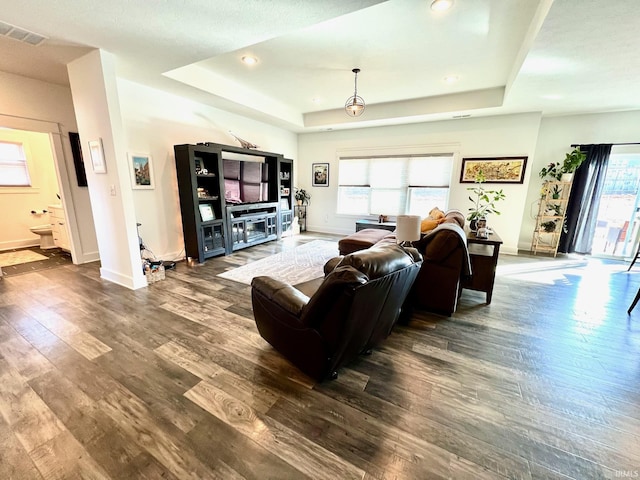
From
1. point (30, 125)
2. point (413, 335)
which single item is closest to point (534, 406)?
point (413, 335)

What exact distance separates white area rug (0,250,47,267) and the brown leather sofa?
605 cm

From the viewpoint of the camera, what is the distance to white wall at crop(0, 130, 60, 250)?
486 cm

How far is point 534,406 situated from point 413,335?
0.90 meters

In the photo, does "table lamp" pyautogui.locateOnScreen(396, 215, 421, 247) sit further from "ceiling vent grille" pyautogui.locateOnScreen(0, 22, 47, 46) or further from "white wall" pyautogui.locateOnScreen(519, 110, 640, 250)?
"white wall" pyautogui.locateOnScreen(519, 110, 640, 250)

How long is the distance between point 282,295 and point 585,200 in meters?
6.15

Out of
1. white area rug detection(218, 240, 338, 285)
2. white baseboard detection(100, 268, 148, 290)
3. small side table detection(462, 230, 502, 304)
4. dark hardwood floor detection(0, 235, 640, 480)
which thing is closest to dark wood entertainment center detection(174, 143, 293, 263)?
white area rug detection(218, 240, 338, 285)

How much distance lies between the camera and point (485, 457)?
4.18ft

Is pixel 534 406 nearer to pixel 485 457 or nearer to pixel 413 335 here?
pixel 485 457

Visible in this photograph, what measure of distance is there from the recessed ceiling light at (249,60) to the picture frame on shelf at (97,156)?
2.03 meters

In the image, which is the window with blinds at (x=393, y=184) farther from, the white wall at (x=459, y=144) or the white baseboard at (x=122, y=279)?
the white baseboard at (x=122, y=279)

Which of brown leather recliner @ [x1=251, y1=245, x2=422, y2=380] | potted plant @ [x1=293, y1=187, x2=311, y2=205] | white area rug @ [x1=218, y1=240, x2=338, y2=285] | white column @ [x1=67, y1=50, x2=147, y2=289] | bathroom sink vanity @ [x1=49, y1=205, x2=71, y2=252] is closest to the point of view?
brown leather recliner @ [x1=251, y1=245, x2=422, y2=380]

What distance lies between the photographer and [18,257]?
4438 millimetres

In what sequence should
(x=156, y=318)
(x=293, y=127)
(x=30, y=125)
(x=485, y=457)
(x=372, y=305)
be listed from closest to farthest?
1. (x=485, y=457)
2. (x=372, y=305)
3. (x=156, y=318)
4. (x=30, y=125)
5. (x=293, y=127)

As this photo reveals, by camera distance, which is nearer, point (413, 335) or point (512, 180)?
point (413, 335)
